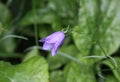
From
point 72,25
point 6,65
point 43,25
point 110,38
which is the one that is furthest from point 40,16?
point 6,65

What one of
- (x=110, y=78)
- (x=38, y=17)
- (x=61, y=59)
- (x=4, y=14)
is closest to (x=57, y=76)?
(x=61, y=59)

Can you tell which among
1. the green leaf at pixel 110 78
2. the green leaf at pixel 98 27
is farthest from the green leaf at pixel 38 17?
the green leaf at pixel 110 78

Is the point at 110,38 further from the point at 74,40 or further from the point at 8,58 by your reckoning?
the point at 8,58

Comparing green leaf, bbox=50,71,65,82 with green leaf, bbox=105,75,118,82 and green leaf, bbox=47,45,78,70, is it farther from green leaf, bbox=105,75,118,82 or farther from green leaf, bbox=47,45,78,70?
green leaf, bbox=105,75,118,82

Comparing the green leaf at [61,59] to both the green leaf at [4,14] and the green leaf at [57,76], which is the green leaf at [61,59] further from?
the green leaf at [4,14]

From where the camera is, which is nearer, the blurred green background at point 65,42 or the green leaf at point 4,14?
the blurred green background at point 65,42

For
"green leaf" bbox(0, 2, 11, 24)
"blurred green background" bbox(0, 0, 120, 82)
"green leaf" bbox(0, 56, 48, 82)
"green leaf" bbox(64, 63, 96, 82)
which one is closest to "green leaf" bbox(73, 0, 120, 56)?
"blurred green background" bbox(0, 0, 120, 82)

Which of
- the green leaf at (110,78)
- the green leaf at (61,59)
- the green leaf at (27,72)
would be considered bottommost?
the green leaf at (110,78)
